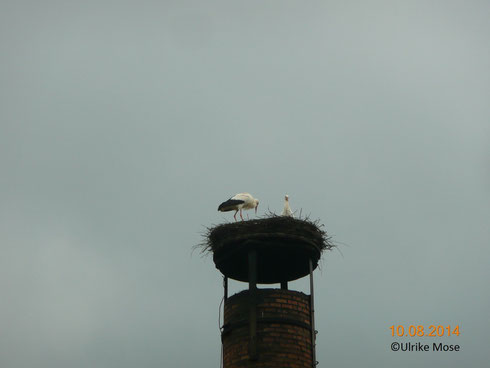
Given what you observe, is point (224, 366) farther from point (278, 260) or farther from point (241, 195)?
point (241, 195)

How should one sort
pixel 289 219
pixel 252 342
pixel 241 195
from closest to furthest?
pixel 252 342
pixel 289 219
pixel 241 195

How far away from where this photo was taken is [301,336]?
1792cm

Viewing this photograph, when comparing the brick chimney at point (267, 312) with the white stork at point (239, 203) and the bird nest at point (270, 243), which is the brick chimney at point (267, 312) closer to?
the bird nest at point (270, 243)

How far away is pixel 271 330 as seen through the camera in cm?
1770

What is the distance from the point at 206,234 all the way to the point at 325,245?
3.12m

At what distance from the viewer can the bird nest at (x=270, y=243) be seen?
18.2m

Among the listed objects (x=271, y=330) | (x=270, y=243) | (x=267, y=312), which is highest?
(x=270, y=243)

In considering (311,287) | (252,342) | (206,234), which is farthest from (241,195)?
(252,342)

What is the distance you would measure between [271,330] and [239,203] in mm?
5021

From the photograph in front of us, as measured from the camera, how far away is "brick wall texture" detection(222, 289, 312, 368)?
57.1ft

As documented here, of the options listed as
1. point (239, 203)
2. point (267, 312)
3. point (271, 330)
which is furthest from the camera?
point (239, 203)

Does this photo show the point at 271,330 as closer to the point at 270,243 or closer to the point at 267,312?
the point at 267,312

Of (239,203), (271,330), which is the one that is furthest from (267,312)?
(239,203)

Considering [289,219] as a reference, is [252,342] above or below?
below
